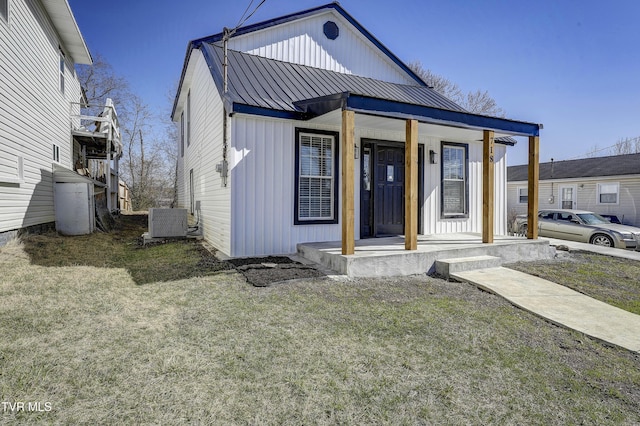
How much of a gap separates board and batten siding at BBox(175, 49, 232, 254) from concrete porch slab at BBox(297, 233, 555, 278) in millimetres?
1671

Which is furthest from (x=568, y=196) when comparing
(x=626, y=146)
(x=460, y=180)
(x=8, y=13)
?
(x=626, y=146)

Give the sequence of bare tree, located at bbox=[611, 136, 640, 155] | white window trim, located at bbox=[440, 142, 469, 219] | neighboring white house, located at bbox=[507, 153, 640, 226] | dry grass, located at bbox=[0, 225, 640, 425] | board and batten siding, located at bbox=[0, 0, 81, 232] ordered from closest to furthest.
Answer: dry grass, located at bbox=[0, 225, 640, 425] < board and batten siding, located at bbox=[0, 0, 81, 232] < white window trim, located at bbox=[440, 142, 469, 219] < neighboring white house, located at bbox=[507, 153, 640, 226] < bare tree, located at bbox=[611, 136, 640, 155]

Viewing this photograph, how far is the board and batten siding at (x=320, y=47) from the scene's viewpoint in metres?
8.27

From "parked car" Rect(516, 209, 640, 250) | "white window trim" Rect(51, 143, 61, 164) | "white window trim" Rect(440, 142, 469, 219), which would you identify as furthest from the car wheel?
"white window trim" Rect(51, 143, 61, 164)

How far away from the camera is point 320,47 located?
28.9ft

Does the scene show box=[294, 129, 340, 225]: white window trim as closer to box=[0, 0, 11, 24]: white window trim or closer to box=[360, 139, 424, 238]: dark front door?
box=[360, 139, 424, 238]: dark front door

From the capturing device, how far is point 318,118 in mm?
6211

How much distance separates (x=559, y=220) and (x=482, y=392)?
1217cm

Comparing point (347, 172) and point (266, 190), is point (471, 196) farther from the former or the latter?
point (266, 190)

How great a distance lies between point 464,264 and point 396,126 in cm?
295

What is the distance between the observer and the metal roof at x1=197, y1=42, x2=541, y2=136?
5.35m

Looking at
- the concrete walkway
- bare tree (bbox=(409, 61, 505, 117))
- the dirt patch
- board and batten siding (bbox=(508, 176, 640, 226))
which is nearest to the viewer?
the concrete walkway

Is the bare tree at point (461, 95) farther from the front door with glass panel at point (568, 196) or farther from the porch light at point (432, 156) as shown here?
the porch light at point (432, 156)

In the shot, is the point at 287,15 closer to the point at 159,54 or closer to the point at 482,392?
the point at 482,392
